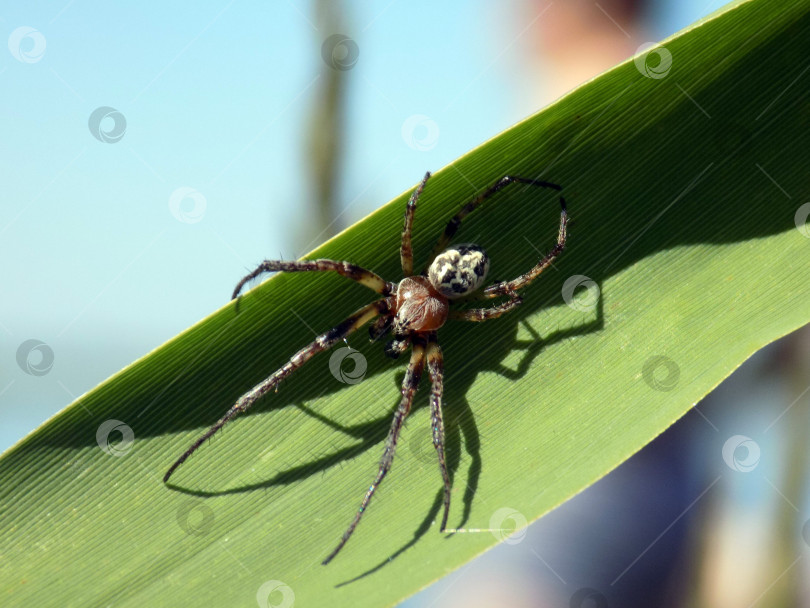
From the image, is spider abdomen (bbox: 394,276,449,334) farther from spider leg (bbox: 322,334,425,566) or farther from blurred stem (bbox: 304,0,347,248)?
blurred stem (bbox: 304,0,347,248)

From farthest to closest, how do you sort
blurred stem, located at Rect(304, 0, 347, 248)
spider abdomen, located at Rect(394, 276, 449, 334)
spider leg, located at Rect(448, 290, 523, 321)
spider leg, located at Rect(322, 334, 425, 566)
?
blurred stem, located at Rect(304, 0, 347, 248) < spider abdomen, located at Rect(394, 276, 449, 334) < spider leg, located at Rect(448, 290, 523, 321) < spider leg, located at Rect(322, 334, 425, 566)

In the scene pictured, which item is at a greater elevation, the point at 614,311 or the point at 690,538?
the point at 614,311

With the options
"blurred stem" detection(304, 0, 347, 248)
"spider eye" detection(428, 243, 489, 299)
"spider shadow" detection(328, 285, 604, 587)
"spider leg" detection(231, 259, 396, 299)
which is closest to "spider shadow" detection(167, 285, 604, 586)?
"spider shadow" detection(328, 285, 604, 587)

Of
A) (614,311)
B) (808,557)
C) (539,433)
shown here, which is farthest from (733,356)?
(808,557)

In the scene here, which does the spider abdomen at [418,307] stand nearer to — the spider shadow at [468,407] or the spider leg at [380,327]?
the spider leg at [380,327]

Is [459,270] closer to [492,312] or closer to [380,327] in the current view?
[492,312]

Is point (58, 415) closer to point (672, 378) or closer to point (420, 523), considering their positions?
point (420, 523)

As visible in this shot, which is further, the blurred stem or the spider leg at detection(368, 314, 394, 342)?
the blurred stem

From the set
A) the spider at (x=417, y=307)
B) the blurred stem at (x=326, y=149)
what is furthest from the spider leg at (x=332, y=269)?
the blurred stem at (x=326, y=149)
